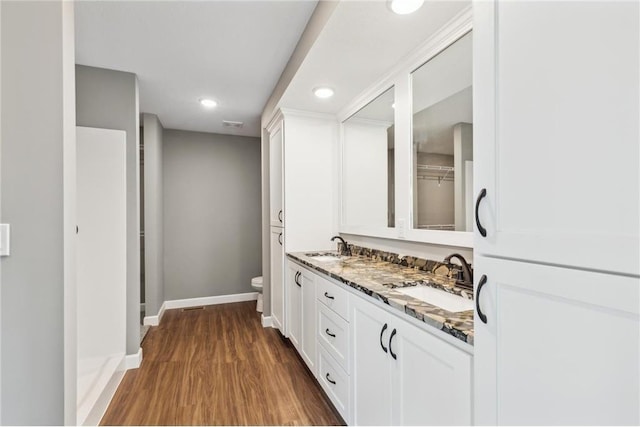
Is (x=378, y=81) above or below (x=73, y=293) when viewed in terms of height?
above

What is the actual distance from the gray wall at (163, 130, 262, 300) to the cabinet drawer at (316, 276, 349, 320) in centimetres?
262

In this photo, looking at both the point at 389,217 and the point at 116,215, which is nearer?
the point at 389,217

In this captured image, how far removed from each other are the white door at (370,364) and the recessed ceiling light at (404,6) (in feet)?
4.49

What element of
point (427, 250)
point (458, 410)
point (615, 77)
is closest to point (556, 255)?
point (615, 77)

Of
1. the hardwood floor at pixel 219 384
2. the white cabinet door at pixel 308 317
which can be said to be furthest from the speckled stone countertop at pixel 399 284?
the hardwood floor at pixel 219 384

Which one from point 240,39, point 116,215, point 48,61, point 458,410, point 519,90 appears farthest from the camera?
point 116,215

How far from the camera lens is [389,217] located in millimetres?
2268

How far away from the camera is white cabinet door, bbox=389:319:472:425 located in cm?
91

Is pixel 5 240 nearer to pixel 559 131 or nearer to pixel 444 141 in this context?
pixel 559 131

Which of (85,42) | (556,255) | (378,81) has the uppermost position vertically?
(85,42)

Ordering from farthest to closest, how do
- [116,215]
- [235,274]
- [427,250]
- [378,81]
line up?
[235,274] < [116,215] < [378,81] < [427,250]

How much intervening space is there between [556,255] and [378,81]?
1.88 metres

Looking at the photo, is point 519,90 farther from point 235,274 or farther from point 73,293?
point 235,274

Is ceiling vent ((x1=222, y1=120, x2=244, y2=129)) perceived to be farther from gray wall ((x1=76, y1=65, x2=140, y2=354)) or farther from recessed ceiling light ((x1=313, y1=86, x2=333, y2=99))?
recessed ceiling light ((x1=313, y1=86, x2=333, y2=99))
